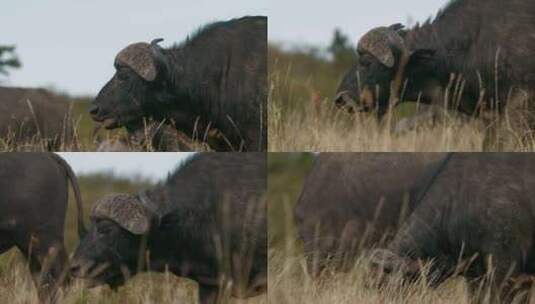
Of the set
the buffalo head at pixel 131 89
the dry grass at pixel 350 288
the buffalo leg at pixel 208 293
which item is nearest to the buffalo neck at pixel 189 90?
the buffalo head at pixel 131 89

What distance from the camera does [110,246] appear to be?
11.1 m

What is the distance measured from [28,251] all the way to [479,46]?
423 cm

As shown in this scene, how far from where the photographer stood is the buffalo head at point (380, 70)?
41.6 ft

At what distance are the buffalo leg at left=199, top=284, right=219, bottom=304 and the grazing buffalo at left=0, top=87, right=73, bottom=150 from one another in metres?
2.49

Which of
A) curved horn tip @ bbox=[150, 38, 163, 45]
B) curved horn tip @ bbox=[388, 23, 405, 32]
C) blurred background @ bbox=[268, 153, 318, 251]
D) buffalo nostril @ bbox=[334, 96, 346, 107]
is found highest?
curved horn tip @ bbox=[388, 23, 405, 32]

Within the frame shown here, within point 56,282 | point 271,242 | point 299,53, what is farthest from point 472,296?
point 299,53

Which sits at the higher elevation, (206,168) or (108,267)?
(206,168)

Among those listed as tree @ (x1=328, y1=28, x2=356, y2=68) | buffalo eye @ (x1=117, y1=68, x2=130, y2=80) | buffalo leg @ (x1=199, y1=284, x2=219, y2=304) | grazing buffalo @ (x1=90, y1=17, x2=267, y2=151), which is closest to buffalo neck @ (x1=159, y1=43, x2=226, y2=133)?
grazing buffalo @ (x1=90, y1=17, x2=267, y2=151)

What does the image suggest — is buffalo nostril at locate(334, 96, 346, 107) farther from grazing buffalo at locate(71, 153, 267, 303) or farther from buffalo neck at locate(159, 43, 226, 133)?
grazing buffalo at locate(71, 153, 267, 303)

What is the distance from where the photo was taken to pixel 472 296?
10484mm

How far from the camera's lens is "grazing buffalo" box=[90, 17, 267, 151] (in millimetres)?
12000

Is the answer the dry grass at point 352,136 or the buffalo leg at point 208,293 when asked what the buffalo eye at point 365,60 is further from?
the buffalo leg at point 208,293

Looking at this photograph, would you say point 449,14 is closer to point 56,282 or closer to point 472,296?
point 472,296

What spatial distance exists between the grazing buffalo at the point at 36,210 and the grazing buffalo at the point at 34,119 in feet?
1.76
